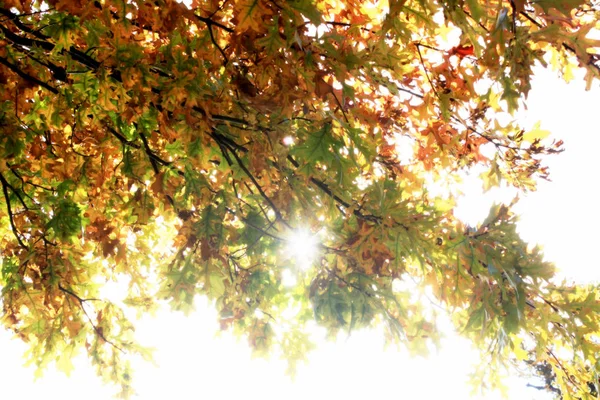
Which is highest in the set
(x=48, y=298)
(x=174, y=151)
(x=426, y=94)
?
(x=426, y=94)

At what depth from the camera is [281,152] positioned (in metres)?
2.34

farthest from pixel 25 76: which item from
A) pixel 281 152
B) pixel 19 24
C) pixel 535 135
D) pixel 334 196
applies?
pixel 535 135

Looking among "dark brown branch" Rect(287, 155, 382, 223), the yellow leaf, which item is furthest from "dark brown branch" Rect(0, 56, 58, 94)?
the yellow leaf

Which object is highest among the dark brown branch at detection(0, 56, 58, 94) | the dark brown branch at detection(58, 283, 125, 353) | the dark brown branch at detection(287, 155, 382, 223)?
the dark brown branch at detection(0, 56, 58, 94)

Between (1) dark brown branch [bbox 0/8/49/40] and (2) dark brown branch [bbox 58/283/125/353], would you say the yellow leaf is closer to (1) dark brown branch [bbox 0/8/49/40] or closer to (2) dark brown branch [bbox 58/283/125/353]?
(1) dark brown branch [bbox 0/8/49/40]

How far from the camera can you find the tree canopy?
197 centimetres

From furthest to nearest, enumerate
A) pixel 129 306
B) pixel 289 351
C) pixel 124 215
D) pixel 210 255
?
pixel 289 351
pixel 129 306
pixel 124 215
pixel 210 255

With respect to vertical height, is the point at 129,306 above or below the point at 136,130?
below

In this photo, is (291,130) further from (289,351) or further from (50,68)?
(289,351)

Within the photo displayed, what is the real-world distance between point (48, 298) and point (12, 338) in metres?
0.82

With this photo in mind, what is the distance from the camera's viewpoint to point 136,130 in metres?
2.70

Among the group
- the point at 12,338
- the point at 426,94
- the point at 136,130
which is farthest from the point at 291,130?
the point at 12,338

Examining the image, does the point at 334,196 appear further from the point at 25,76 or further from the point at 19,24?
the point at 19,24

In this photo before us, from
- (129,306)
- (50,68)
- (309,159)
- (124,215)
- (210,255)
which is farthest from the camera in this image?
(129,306)
